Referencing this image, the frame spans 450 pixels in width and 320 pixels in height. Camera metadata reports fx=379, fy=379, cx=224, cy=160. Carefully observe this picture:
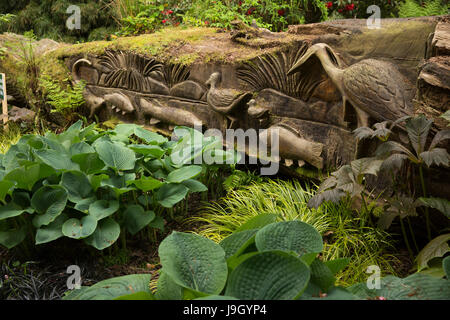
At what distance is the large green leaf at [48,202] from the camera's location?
2156mm

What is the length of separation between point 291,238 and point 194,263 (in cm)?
35

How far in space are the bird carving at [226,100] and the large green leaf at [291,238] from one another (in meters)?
2.25

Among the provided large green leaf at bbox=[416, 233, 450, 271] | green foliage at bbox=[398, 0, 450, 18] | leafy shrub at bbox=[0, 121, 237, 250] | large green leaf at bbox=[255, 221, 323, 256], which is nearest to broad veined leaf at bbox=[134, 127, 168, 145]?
leafy shrub at bbox=[0, 121, 237, 250]

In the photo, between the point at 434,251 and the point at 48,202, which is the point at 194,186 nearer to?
the point at 48,202

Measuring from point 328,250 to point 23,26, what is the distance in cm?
949

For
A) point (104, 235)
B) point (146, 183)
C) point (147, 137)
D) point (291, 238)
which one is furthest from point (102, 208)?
point (291, 238)

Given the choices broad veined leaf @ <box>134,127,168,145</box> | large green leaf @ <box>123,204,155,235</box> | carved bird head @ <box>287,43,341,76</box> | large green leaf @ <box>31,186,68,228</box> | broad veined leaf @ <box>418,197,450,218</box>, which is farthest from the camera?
broad veined leaf @ <box>134,127,168,145</box>

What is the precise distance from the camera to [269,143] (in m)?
3.32

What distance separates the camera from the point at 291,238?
1342 millimetres

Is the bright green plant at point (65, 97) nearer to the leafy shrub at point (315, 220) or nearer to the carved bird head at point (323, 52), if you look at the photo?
the leafy shrub at point (315, 220)

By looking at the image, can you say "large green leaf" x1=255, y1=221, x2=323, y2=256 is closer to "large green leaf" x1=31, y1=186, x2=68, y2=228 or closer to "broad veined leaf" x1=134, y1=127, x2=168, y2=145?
"large green leaf" x1=31, y1=186, x2=68, y2=228

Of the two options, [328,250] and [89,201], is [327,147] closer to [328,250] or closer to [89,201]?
[328,250]

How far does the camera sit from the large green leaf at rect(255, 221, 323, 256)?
4.26ft

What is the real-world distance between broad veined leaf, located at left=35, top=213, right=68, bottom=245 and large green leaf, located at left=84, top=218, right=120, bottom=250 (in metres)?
0.16
